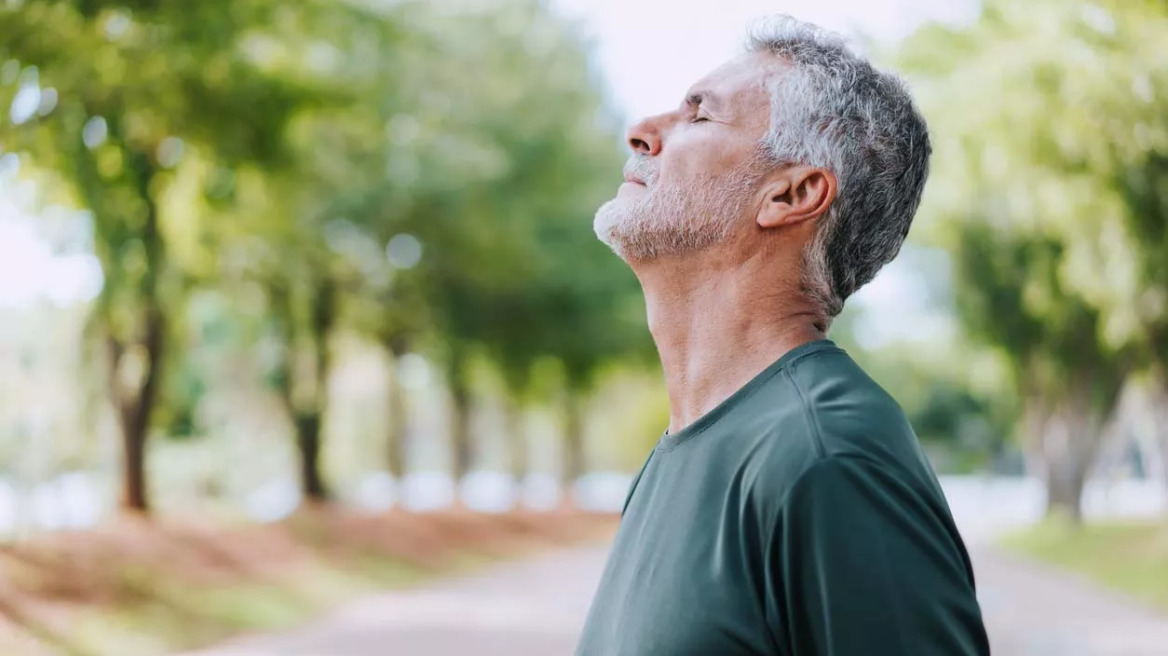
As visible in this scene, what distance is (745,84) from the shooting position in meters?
1.96

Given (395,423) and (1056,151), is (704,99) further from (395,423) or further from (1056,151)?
(395,423)

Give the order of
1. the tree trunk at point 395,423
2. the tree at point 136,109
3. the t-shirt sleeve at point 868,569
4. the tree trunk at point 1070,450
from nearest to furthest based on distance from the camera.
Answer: the t-shirt sleeve at point 868,569 < the tree at point 136,109 < the tree trunk at point 395,423 < the tree trunk at point 1070,450

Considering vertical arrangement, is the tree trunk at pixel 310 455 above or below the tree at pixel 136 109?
above

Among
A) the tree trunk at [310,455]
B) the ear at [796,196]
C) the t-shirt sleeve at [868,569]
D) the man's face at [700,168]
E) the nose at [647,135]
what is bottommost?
the t-shirt sleeve at [868,569]

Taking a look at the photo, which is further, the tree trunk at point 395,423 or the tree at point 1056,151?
the tree trunk at point 395,423

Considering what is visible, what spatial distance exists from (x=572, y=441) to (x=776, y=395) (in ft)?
131

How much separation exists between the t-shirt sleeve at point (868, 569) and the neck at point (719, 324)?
384 mm

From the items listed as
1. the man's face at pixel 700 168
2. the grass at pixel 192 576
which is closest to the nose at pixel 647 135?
the man's face at pixel 700 168

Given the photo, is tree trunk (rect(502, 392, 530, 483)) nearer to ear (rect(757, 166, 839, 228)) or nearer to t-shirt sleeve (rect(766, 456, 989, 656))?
ear (rect(757, 166, 839, 228))

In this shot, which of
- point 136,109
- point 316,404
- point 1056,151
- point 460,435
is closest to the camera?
point 136,109

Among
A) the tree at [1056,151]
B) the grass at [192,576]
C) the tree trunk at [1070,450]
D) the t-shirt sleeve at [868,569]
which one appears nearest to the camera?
the t-shirt sleeve at [868,569]

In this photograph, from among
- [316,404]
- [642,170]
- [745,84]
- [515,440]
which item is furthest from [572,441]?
[745,84]

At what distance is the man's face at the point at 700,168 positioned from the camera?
1.91 meters

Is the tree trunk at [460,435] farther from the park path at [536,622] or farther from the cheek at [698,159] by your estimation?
the cheek at [698,159]
